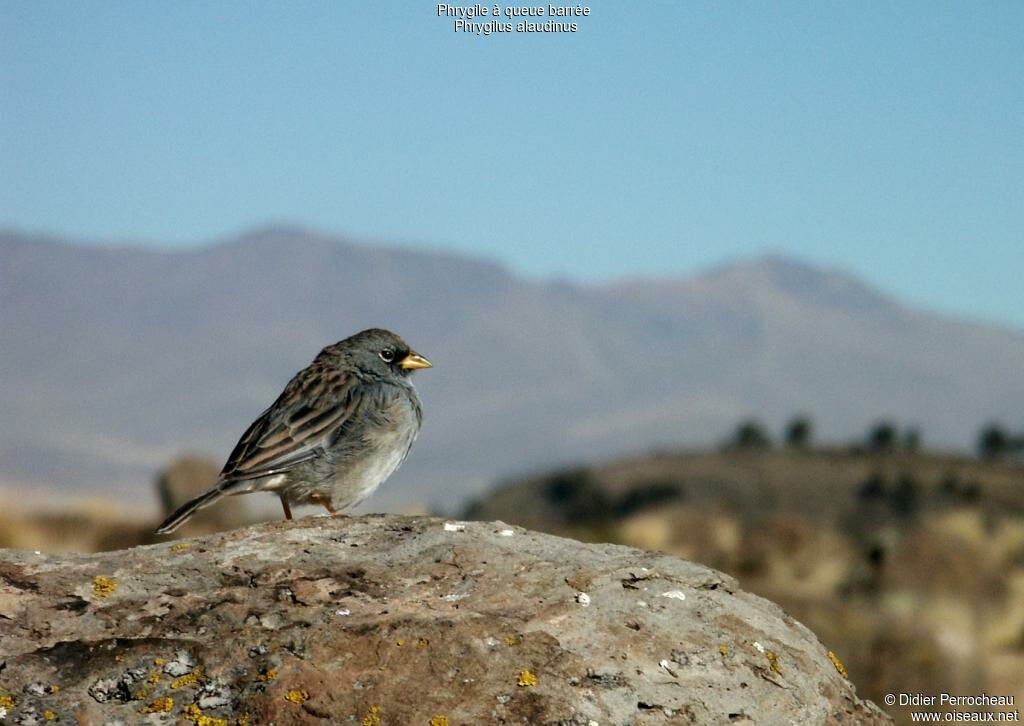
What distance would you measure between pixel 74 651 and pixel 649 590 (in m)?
2.00

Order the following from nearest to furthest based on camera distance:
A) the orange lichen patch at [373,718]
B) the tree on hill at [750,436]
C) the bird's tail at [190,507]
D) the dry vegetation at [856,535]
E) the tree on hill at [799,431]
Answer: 1. the orange lichen patch at [373,718]
2. the bird's tail at [190,507]
3. the dry vegetation at [856,535]
4. the tree on hill at [799,431]
5. the tree on hill at [750,436]

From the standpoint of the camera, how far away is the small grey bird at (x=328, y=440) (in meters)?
7.86

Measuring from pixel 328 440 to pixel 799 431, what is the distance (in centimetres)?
3265

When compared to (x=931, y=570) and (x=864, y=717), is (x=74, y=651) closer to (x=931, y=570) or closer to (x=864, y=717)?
(x=864, y=717)

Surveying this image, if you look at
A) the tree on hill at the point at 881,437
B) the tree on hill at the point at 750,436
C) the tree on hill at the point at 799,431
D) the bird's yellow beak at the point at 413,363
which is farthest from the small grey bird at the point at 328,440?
the tree on hill at the point at 881,437

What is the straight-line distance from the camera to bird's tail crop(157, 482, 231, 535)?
24.1 feet

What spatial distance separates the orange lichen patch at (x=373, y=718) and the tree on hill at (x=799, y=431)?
35417 mm

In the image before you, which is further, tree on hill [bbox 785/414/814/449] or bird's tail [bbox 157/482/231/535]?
tree on hill [bbox 785/414/814/449]

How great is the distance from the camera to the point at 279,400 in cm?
838

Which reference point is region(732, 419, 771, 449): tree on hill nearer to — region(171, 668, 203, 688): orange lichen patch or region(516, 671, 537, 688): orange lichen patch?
region(516, 671, 537, 688): orange lichen patch

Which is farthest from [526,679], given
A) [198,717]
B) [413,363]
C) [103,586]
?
[413,363]

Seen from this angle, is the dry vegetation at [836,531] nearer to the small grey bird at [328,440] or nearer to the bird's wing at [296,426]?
the small grey bird at [328,440]

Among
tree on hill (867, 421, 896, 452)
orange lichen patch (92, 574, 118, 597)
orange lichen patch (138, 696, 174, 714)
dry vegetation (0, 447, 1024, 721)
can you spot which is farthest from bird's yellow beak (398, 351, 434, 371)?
tree on hill (867, 421, 896, 452)

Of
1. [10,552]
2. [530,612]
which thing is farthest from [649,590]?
[10,552]
